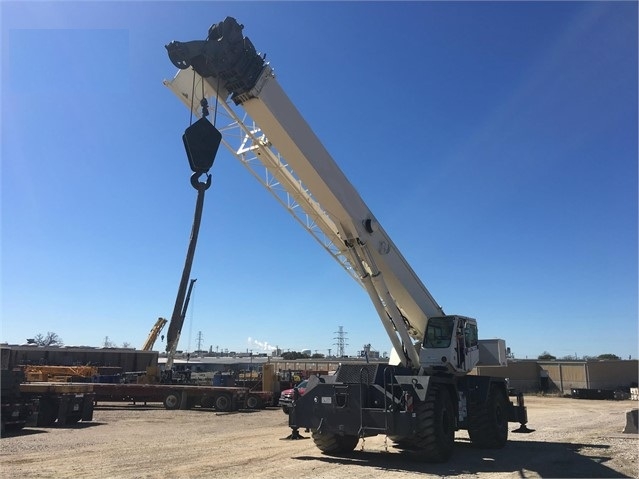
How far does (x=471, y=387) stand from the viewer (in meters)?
14.2

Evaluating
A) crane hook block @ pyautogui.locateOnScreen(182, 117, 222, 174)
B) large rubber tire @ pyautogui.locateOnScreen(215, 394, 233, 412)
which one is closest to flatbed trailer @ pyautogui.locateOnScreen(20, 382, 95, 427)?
large rubber tire @ pyautogui.locateOnScreen(215, 394, 233, 412)

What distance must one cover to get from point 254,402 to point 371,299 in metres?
19.1

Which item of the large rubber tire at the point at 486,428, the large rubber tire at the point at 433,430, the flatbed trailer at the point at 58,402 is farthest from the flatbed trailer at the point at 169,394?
the large rubber tire at the point at 433,430

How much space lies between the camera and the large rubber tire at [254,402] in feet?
97.5

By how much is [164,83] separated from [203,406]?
21.0 metres

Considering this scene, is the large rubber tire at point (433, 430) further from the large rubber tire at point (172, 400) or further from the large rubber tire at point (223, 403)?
the large rubber tire at point (172, 400)

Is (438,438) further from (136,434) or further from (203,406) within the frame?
(203,406)

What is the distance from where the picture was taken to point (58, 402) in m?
19.8

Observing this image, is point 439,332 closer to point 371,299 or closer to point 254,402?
point 371,299

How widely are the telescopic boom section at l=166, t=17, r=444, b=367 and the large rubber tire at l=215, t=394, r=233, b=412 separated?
15.5 metres

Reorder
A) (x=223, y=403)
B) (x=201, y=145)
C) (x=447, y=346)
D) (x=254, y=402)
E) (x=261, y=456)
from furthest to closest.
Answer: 1. (x=254, y=402)
2. (x=223, y=403)
3. (x=447, y=346)
4. (x=261, y=456)
5. (x=201, y=145)

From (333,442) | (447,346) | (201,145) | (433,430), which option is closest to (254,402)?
(333,442)

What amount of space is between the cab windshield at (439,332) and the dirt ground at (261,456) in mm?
2739

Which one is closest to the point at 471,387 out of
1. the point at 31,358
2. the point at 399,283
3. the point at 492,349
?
the point at 492,349
